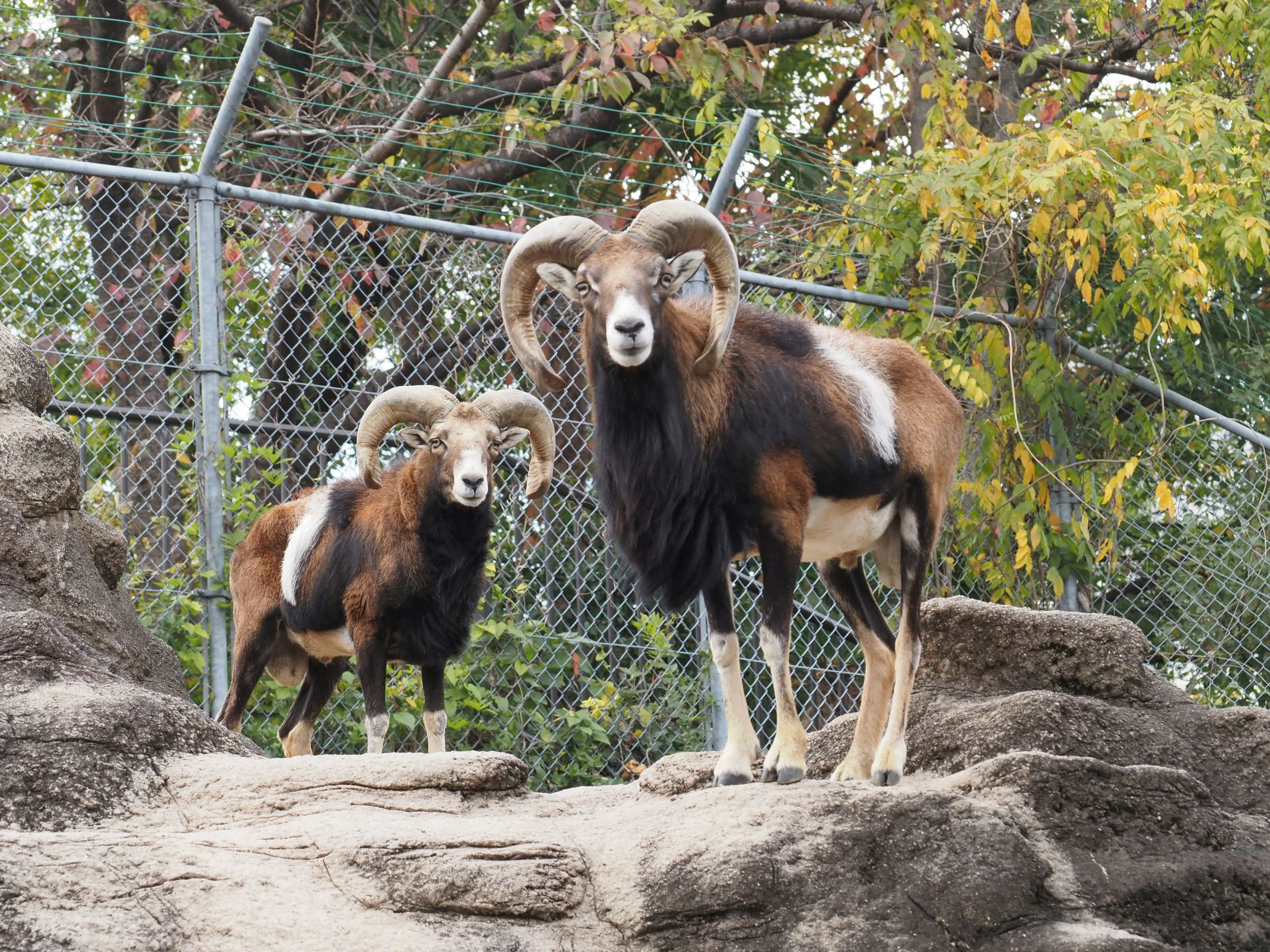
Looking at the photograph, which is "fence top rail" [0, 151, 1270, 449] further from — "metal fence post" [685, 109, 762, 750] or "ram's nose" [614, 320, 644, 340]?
"ram's nose" [614, 320, 644, 340]

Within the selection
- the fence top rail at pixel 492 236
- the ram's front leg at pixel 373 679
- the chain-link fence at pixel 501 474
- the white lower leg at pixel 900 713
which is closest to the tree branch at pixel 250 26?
the chain-link fence at pixel 501 474

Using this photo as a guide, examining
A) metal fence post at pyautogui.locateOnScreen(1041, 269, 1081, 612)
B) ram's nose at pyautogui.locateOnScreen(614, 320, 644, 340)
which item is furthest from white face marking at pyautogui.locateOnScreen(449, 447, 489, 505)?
metal fence post at pyautogui.locateOnScreen(1041, 269, 1081, 612)

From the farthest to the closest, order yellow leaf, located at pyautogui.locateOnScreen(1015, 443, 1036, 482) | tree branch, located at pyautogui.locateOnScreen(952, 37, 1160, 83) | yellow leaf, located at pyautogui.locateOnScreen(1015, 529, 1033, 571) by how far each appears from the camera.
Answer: tree branch, located at pyautogui.locateOnScreen(952, 37, 1160, 83) → yellow leaf, located at pyautogui.locateOnScreen(1015, 443, 1036, 482) → yellow leaf, located at pyautogui.locateOnScreen(1015, 529, 1033, 571)

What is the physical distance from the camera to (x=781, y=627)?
5383mm

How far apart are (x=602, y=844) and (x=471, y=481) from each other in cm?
316

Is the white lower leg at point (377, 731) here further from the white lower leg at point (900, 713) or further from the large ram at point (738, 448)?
the white lower leg at point (900, 713)

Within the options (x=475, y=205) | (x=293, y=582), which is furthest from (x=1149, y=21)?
(x=293, y=582)

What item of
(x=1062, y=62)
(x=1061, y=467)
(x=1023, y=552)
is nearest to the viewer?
(x=1023, y=552)

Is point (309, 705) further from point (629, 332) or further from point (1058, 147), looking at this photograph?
point (1058, 147)

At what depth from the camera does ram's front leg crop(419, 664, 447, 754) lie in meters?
7.66

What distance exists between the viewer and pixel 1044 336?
9289 millimetres

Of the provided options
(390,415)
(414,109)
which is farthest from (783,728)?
(414,109)

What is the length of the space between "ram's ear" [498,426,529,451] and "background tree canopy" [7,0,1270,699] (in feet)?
2.81

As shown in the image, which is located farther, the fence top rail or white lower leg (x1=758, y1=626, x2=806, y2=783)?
the fence top rail
